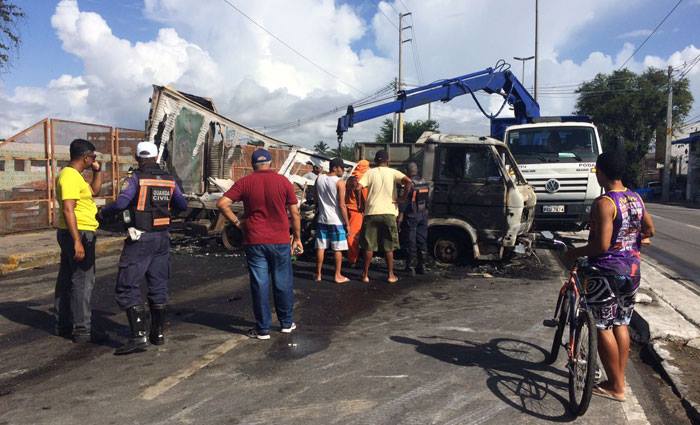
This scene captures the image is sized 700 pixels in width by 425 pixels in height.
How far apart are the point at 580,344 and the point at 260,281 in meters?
2.77

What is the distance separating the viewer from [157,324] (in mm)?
4844

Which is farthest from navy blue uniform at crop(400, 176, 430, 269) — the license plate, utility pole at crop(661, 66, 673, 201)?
utility pole at crop(661, 66, 673, 201)

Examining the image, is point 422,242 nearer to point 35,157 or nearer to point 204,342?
point 204,342

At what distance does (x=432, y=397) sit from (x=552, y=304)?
3.41 meters

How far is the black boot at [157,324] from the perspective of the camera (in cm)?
481

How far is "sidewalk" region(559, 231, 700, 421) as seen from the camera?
408cm

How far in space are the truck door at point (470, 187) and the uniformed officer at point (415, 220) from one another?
60 centimetres

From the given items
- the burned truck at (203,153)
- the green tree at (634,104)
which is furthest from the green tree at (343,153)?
the green tree at (634,104)

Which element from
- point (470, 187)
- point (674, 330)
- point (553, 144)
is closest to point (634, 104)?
point (553, 144)

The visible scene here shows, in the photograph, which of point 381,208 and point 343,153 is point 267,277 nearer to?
point 381,208

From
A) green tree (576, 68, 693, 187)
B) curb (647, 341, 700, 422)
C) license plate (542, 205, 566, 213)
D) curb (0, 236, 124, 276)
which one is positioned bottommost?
curb (647, 341, 700, 422)

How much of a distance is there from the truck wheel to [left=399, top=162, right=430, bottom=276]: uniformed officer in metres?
0.73

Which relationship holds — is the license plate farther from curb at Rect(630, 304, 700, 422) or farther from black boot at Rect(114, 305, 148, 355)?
black boot at Rect(114, 305, 148, 355)

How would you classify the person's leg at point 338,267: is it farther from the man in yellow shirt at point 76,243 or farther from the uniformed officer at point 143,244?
the man in yellow shirt at point 76,243
